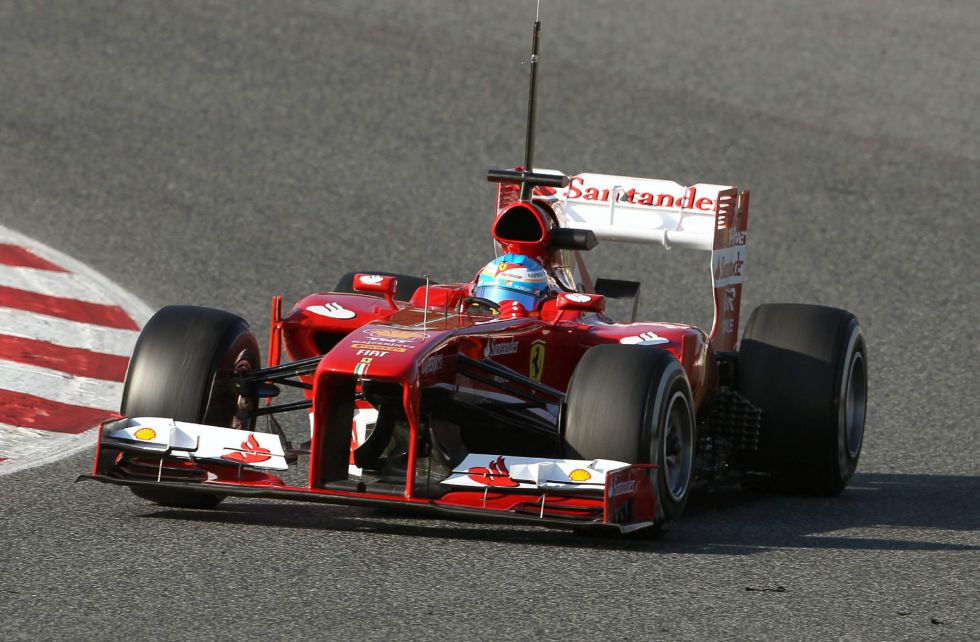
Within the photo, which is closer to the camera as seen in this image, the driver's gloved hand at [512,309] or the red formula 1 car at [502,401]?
the red formula 1 car at [502,401]

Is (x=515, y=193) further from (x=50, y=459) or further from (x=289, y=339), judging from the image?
(x=50, y=459)

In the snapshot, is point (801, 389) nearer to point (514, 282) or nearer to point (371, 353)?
point (514, 282)

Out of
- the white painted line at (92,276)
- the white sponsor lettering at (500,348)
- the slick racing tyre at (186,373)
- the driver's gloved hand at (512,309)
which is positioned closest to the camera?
the slick racing tyre at (186,373)

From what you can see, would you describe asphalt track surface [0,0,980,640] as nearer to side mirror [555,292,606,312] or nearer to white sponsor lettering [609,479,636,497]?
white sponsor lettering [609,479,636,497]

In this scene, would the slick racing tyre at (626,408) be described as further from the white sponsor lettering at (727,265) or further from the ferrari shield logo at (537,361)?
the white sponsor lettering at (727,265)

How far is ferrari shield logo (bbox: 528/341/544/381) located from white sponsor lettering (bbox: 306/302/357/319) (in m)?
0.83

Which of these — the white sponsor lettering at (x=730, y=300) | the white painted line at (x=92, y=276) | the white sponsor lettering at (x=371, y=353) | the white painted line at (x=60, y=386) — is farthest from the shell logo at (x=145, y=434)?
the white painted line at (x=92, y=276)

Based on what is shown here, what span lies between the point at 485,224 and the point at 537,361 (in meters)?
6.80

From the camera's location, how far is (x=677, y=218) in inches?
350

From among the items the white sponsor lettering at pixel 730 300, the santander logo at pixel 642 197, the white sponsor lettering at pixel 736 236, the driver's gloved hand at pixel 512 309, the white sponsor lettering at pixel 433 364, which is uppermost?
the santander logo at pixel 642 197

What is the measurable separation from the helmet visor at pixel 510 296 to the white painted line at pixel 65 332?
290 centimetres

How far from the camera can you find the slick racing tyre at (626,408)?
6.47 m

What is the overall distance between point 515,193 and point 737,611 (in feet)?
12.5

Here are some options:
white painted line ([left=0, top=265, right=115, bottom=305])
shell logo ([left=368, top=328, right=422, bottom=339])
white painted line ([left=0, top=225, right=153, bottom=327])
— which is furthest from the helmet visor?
white painted line ([left=0, top=265, right=115, bottom=305])
